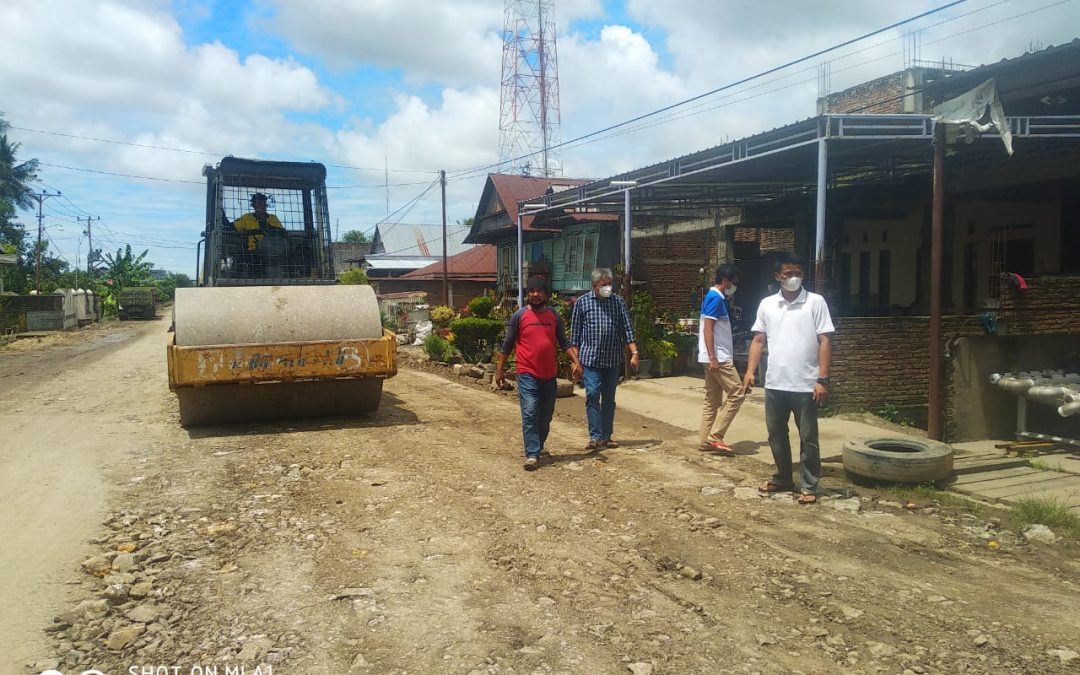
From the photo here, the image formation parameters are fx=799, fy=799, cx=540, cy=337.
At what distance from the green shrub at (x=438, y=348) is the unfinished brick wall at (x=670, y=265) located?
7.07 meters

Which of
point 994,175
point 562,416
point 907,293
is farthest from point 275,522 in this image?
point 907,293

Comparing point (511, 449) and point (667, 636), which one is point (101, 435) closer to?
point (511, 449)

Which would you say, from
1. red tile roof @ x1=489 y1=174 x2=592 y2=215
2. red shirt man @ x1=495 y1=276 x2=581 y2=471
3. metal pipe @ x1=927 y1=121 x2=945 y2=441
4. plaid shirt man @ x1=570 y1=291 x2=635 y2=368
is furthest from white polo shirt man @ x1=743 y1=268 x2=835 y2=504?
red tile roof @ x1=489 y1=174 x2=592 y2=215

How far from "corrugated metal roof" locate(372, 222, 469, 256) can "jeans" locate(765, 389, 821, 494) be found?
43.3 metres

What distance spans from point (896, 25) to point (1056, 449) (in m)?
5.63

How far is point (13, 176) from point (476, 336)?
47.4 metres

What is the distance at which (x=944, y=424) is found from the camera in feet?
29.0

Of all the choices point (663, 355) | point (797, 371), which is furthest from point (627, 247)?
point (797, 371)

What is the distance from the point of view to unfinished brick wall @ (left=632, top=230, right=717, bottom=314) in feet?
73.3

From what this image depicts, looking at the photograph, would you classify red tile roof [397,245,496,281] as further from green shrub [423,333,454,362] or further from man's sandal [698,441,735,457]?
man's sandal [698,441,735,457]

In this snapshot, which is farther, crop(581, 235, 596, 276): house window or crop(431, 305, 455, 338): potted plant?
crop(581, 235, 596, 276): house window

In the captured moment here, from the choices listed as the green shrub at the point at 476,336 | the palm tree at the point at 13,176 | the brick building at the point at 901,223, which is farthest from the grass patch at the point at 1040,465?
the palm tree at the point at 13,176

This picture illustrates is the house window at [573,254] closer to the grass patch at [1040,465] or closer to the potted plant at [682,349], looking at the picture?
the potted plant at [682,349]

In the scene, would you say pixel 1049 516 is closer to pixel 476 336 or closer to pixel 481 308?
pixel 476 336
